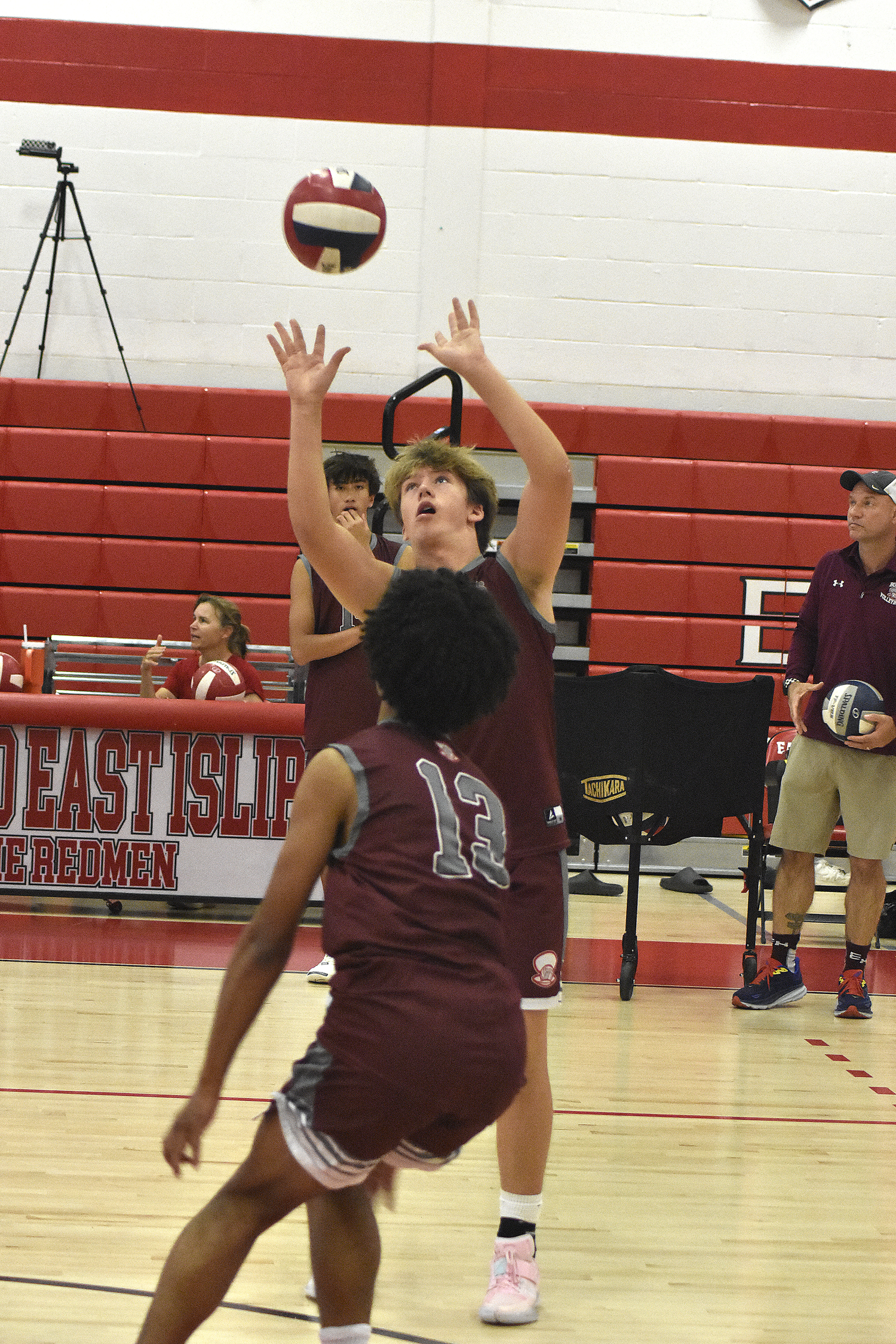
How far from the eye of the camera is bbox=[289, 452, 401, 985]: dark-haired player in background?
12.6ft

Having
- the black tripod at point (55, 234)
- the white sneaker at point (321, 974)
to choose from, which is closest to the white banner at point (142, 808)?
the white sneaker at point (321, 974)

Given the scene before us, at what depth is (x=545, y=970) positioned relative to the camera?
2.33 m

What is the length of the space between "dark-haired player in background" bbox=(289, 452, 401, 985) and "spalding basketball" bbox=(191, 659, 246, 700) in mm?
1777

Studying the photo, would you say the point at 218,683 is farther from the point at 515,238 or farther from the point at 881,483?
the point at 515,238

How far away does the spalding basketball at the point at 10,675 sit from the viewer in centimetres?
599

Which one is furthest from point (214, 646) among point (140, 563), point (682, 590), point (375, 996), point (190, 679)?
point (375, 996)

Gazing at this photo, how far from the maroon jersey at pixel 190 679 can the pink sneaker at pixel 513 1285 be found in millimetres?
3903

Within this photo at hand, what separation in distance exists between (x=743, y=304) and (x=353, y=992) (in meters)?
8.26

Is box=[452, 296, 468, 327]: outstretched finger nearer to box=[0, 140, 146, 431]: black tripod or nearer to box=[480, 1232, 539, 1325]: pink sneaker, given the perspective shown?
box=[480, 1232, 539, 1325]: pink sneaker

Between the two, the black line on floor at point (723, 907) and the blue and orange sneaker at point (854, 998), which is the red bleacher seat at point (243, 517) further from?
the blue and orange sneaker at point (854, 998)

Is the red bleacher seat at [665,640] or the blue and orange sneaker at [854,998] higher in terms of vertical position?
the red bleacher seat at [665,640]

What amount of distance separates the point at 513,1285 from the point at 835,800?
2820 mm

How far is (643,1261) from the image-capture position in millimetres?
2590

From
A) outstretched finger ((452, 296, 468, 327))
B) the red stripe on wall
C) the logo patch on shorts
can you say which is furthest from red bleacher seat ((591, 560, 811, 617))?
the logo patch on shorts
